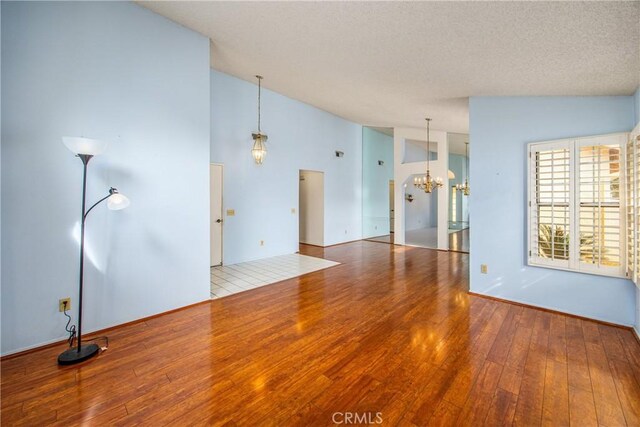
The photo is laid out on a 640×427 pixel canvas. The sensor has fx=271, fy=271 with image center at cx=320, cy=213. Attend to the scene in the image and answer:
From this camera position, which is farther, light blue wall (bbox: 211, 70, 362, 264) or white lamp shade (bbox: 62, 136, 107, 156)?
light blue wall (bbox: 211, 70, 362, 264)

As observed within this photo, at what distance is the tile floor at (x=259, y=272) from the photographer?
4219mm

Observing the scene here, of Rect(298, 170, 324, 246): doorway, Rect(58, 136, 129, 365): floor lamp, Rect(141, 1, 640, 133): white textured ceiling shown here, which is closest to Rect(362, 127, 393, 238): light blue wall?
Rect(298, 170, 324, 246): doorway

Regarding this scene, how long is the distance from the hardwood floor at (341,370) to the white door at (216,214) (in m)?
1.97

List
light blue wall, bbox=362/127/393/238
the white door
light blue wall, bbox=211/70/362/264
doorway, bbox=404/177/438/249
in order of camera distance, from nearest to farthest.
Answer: the white door
light blue wall, bbox=211/70/362/264
light blue wall, bbox=362/127/393/238
doorway, bbox=404/177/438/249

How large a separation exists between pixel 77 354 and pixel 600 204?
533 centimetres

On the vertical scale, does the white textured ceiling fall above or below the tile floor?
above

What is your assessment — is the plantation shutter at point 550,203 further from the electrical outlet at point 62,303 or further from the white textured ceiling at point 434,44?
the electrical outlet at point 62,303

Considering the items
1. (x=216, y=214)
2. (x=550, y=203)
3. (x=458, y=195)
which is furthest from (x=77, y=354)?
(x=458, y=195)

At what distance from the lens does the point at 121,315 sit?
9.58 feet

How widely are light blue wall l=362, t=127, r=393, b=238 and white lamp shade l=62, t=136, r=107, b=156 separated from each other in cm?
728

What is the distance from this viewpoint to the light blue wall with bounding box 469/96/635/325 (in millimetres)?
2982

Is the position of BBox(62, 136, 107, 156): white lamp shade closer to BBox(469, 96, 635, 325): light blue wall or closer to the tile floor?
the tile floor

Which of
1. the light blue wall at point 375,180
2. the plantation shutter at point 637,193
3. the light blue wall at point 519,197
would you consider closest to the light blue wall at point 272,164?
the light blue wall at point 375,180

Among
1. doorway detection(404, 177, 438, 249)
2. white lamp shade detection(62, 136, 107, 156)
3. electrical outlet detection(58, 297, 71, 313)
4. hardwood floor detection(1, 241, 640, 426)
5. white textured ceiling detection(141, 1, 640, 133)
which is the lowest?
hardwood floor detection(1, 241, 640, 426)
